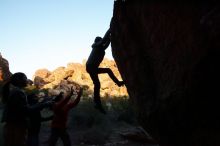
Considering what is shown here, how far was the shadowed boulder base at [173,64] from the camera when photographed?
195 inches

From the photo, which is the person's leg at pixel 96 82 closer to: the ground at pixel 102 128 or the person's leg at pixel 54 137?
the person's leg at pixel 54 137

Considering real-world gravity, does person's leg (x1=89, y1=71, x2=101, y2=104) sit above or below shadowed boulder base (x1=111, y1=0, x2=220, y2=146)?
above

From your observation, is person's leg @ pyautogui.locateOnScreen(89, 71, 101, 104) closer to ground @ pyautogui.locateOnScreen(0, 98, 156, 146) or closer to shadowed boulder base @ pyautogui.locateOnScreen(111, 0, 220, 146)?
shadowed boulder base @ pyautogui.locateOnScreen(111, 0, 220, 146)

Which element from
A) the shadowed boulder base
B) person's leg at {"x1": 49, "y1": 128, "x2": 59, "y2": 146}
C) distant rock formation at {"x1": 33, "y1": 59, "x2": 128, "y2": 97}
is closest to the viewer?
the shadowed boulder base

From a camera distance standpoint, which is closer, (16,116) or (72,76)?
(16,116)

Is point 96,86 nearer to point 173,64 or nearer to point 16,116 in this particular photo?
point 16,116

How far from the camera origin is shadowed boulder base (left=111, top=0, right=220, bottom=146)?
195 inches

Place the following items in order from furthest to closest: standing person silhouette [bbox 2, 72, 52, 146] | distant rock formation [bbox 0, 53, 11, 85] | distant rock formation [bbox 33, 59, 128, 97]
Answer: distant rock formation [bbox 33, 59, 128, 97] → distant rock formation [bbox 0, 53, 11, 85] → standing person silhouette [bbox 2, 72, 52, 146]

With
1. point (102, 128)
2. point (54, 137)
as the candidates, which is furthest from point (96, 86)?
point (102, 128)

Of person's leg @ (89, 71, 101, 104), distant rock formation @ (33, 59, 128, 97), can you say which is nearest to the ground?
person's leg @ (89, 71, 101, 104)

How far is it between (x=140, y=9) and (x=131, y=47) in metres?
0.82

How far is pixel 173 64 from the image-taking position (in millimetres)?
5621

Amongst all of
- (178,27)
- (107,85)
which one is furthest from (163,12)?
(107,85)

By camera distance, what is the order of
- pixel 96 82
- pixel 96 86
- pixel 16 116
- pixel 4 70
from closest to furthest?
pixel 16 116 → pixel 96 82 → pixel 96 86 → pixel 4 70
